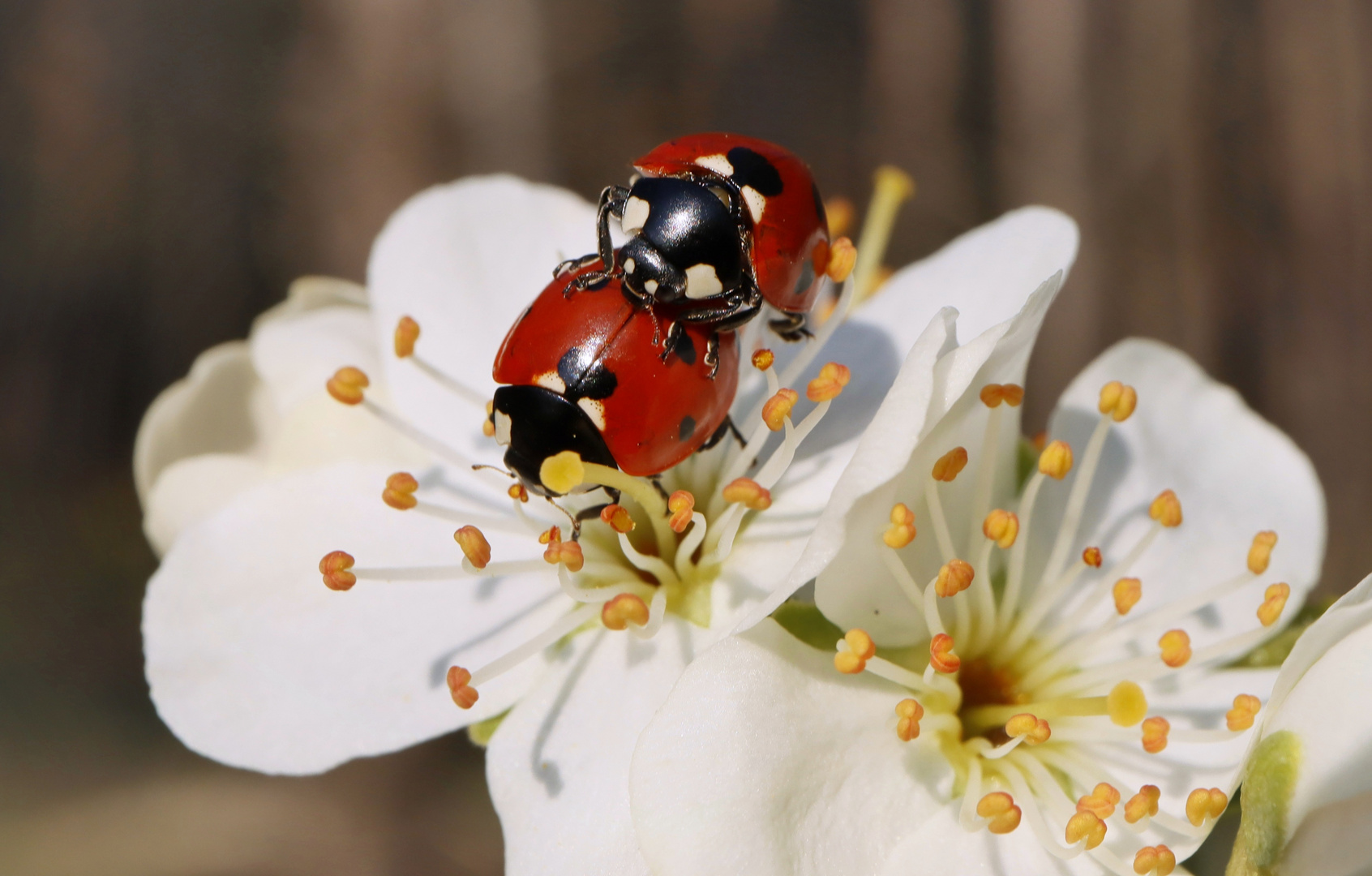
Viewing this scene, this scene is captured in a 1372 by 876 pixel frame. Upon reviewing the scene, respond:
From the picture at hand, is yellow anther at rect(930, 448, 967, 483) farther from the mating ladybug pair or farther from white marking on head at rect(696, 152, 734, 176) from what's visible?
white marking on head at rect(696, 152, 734, 176)

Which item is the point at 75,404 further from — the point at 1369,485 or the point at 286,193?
the point at 1369,485

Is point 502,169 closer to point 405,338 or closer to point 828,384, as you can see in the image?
point 405,338

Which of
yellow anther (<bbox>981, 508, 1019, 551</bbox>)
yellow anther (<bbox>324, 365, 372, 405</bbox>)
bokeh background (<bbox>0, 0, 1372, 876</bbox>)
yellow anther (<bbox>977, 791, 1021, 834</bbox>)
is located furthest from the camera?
bokeh background (<bbox>0, 0, 1372, 876</bbox>)

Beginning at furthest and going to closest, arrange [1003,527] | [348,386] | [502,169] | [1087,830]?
1. [502,169]
2. [348,386]
3. [1003,527]
4. [1087,830]

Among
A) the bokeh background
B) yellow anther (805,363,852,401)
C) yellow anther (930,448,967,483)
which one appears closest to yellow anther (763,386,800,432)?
yellow anther (805,363,852,401)

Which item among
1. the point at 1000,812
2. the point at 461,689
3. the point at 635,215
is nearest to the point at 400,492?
the point at 461,689

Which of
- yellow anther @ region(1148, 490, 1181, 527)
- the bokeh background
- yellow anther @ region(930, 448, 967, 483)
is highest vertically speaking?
yellow anther @ region(930, 448, 967, 483)
